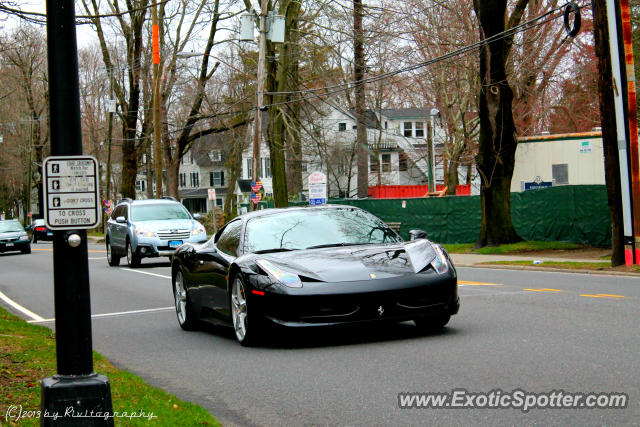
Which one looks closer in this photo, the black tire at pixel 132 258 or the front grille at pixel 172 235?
the front grille at pixel 172 235

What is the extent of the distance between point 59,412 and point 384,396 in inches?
95.8

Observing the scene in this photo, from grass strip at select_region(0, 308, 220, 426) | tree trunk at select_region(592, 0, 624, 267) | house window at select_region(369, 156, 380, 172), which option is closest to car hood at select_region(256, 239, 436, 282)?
grass strip at select_region(0, 308, 220, 426)

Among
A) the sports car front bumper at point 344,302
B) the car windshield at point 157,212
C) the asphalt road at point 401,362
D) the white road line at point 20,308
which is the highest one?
the car windshield at point 157,212

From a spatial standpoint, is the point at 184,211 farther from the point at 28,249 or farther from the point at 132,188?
the point at 132,188

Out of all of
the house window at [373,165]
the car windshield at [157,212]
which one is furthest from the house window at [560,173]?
the house window at [373,165]

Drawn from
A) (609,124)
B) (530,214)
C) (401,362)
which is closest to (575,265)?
(609,124)

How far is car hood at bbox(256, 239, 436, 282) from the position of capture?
8992 millimetres

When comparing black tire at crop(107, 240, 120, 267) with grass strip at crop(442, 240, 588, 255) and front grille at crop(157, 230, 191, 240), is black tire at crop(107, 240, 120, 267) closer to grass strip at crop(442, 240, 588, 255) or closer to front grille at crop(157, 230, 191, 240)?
front grille at crop(157, 230, 191, 240)

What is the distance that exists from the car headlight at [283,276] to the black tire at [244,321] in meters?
0.33

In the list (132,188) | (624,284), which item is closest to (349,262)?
(624,284)

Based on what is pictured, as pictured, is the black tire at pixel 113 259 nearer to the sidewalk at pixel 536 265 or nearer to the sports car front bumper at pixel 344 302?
the sidewalk at pixel 536 265

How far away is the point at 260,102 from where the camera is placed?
105 ft

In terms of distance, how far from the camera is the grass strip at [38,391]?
19.9 feet

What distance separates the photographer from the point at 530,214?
3105cm
